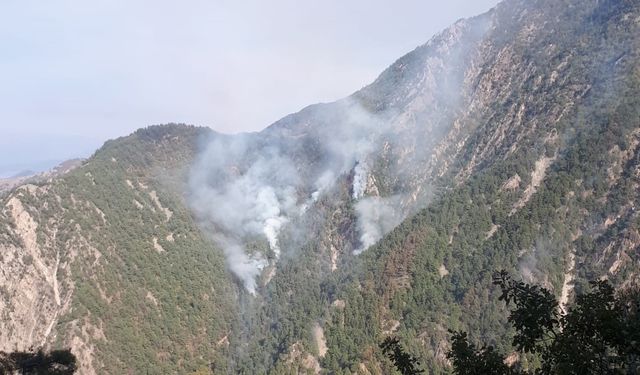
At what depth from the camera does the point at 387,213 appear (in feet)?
589

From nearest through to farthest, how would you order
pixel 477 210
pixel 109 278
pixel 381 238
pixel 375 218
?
pixel 109 278 → pixel 477 210 → pixel 381 238 → pixel 375 218

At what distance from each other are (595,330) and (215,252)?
165 metres

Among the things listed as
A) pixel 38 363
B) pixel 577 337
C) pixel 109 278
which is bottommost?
pixel 577 337

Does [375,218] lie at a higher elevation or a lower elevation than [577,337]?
lower

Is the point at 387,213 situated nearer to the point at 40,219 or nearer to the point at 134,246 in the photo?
the point at 134,246

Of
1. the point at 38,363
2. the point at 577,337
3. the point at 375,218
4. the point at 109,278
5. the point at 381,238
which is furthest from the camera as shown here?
the point at 375,218

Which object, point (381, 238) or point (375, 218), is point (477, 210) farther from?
point (375, 218)

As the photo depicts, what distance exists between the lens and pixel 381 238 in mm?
156500

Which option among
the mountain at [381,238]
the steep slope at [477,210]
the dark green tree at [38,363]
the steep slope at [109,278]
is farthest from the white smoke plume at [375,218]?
the dark green tree at [38,363]

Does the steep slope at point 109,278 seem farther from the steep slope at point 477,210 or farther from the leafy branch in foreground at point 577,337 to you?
the leafy branch in foreground at point 577,337

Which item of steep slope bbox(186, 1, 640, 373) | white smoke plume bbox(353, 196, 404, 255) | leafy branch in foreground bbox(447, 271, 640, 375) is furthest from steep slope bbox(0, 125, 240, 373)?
leafy branch in foreground bbox(447, 271, 640, 375)

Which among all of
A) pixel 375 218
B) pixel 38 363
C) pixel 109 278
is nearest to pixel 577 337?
pixel 38 363

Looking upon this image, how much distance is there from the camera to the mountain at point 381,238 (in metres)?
122

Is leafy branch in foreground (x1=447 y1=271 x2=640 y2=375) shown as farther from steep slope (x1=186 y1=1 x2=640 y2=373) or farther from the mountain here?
the mountain
